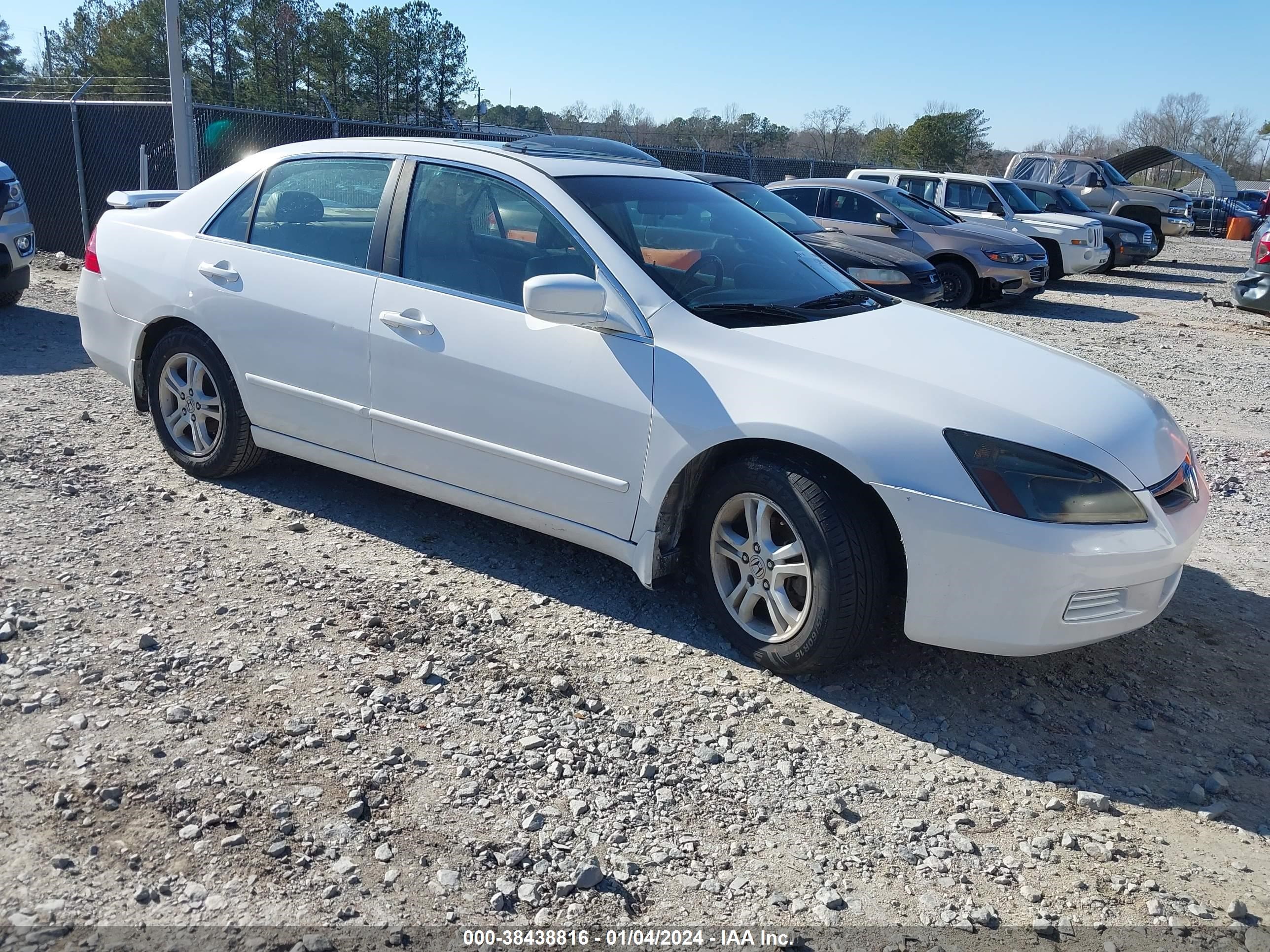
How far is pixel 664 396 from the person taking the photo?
3.70 m

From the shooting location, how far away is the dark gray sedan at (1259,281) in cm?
1238

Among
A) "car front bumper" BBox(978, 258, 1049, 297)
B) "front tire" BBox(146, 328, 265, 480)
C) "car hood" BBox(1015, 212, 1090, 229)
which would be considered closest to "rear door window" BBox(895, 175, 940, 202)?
"car hood" BBox(1015, 212, 1090, 229)

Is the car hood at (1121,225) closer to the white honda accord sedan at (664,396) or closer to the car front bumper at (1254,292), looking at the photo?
the car front bumper at (1254,292)

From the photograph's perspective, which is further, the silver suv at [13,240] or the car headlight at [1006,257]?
the car headlight at [1006,257]

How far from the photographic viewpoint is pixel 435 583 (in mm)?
4297

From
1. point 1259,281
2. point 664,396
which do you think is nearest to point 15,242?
point 664,396

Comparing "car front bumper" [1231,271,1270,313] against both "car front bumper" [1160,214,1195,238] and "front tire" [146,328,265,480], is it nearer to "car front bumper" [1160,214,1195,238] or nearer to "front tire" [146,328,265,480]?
"car front bumper" [1160,214,1195,238]

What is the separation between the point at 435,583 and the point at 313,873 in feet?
5.85

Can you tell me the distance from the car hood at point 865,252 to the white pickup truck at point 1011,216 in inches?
190

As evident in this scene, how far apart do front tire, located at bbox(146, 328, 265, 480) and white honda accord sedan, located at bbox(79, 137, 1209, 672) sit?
15mm

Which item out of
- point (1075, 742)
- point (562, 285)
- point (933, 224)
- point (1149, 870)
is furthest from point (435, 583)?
point (933, 224)

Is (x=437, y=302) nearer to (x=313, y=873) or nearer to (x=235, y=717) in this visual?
(x=235, y=717)

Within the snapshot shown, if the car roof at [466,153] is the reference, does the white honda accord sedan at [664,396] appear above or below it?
below

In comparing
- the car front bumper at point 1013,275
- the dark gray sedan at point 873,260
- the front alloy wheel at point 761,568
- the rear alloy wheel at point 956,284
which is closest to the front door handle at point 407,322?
the front alloy wheel at point 761,568
